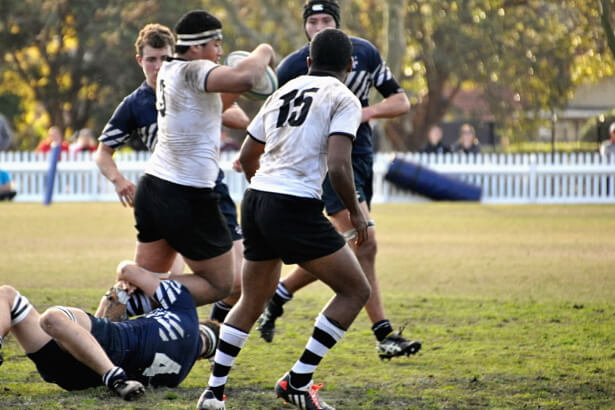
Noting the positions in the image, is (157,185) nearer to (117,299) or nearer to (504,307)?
(117,299)

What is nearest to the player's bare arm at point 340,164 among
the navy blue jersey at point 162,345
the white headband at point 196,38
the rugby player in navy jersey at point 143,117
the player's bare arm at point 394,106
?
the white headband at point 196,38

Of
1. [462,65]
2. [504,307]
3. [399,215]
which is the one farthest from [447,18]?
[504,307]

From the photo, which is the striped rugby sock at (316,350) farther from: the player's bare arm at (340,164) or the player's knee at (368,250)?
the player's knee at (368,250)

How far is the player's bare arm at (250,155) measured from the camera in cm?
621

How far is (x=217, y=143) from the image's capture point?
6.84 metres

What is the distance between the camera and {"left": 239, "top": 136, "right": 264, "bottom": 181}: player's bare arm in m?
6.21

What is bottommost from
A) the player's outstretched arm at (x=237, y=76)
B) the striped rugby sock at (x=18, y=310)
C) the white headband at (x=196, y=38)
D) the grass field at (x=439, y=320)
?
the grass field at (x=439, y=320)

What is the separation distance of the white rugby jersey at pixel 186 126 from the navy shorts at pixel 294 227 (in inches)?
37.4

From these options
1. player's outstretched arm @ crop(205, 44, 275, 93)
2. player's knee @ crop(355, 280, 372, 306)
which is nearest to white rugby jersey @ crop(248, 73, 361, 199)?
player's outstretched arm @ crop(205, 44, 275, 93)

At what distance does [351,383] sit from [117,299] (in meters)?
1.51

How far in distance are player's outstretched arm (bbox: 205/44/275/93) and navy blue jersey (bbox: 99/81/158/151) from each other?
1.47 m

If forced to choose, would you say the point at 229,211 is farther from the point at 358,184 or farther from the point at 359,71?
the point at 359,71

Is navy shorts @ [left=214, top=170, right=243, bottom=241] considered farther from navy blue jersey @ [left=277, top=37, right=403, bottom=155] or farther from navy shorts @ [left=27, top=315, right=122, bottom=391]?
navy shorts @ [left=27, top=315, right=122, bottom=391]

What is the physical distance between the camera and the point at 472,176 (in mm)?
27875
